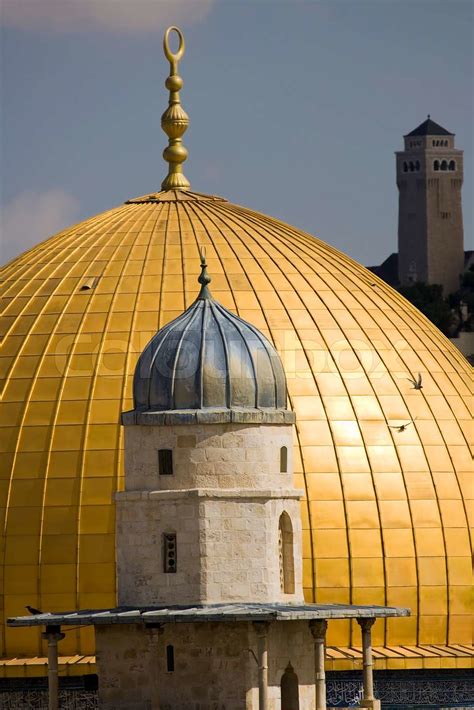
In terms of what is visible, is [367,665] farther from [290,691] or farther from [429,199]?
[429,199]

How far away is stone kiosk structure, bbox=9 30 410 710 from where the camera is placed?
4959 centimetres

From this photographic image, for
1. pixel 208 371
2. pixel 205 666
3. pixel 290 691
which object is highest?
pixel 208 371

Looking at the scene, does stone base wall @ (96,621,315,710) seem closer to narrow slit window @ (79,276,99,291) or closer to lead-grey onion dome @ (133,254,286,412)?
lead-grey onion dome @ (133,254,286,412)

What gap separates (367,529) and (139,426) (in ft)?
40.5

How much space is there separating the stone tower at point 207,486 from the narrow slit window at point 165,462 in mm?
16

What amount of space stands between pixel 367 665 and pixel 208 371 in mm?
5969

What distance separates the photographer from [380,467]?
62.6 m

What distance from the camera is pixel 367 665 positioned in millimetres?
52906

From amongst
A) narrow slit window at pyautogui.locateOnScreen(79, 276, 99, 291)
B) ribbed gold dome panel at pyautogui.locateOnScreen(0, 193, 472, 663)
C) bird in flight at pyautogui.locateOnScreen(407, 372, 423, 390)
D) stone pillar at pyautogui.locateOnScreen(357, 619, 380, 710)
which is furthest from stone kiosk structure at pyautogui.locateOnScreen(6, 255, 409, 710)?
bird in flight at pyautogui.locateOnScreen(407, 372, 423, 390)

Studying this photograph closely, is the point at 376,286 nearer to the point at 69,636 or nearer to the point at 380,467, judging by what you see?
the point at 380,467

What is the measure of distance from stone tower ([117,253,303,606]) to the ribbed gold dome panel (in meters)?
10.0

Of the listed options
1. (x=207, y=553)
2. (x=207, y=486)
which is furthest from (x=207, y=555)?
(x=207, y=486)

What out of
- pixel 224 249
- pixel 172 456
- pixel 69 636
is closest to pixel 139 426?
pixel 172 456

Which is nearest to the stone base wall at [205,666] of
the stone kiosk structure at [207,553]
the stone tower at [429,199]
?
the stone kiosk structure at [207,553]
